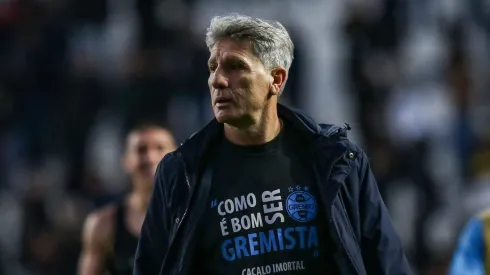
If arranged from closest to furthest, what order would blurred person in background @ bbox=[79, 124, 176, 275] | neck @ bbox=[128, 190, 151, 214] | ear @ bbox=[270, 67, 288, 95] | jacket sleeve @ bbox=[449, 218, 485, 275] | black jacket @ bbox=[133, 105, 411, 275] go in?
black jacket @ bbox=[133, 105, 411, 275], ear @ bbox=[270, 67, 288, 95], jacket sleeve @ bbox=[449, 218, 485, 275], blurred person in background @ bbox=[79, 124, 176, 275], neck @ bbox=[128, 190, 151, 214]

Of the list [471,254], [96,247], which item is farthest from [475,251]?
[96,247]

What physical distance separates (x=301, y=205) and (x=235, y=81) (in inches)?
22.9

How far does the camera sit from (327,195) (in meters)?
5.41

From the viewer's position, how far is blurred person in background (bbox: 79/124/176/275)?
781 centimetres

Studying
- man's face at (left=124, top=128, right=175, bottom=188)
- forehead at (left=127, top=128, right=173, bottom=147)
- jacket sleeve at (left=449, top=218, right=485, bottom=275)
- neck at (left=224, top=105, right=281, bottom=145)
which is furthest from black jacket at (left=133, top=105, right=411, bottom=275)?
forehead at (left=127, top=128, right=173, bottom=147)

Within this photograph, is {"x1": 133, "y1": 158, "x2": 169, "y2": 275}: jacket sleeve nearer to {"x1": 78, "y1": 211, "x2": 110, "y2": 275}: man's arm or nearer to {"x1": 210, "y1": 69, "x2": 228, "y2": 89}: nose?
{"x1": 210, "y1": 69, "x2": 228, "y2": 89}: nose

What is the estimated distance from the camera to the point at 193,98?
14219 millimetres

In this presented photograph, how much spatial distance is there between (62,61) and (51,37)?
0.29 meters

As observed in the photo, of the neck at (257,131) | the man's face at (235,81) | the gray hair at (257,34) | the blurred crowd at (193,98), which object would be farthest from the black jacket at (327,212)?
the blurred crowd at (193,98)

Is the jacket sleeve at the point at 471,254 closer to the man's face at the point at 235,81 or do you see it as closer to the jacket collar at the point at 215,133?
the jacket collar at the point at 215,133

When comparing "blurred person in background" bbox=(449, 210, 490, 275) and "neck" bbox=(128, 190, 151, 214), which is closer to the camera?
"blurred person in background" bbox=(449, 210, 490, 275)

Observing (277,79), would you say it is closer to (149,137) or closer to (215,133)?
(215,133)

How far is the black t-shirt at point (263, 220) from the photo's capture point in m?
5.41

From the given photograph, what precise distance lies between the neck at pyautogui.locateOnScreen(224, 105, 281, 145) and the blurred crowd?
313 inches
